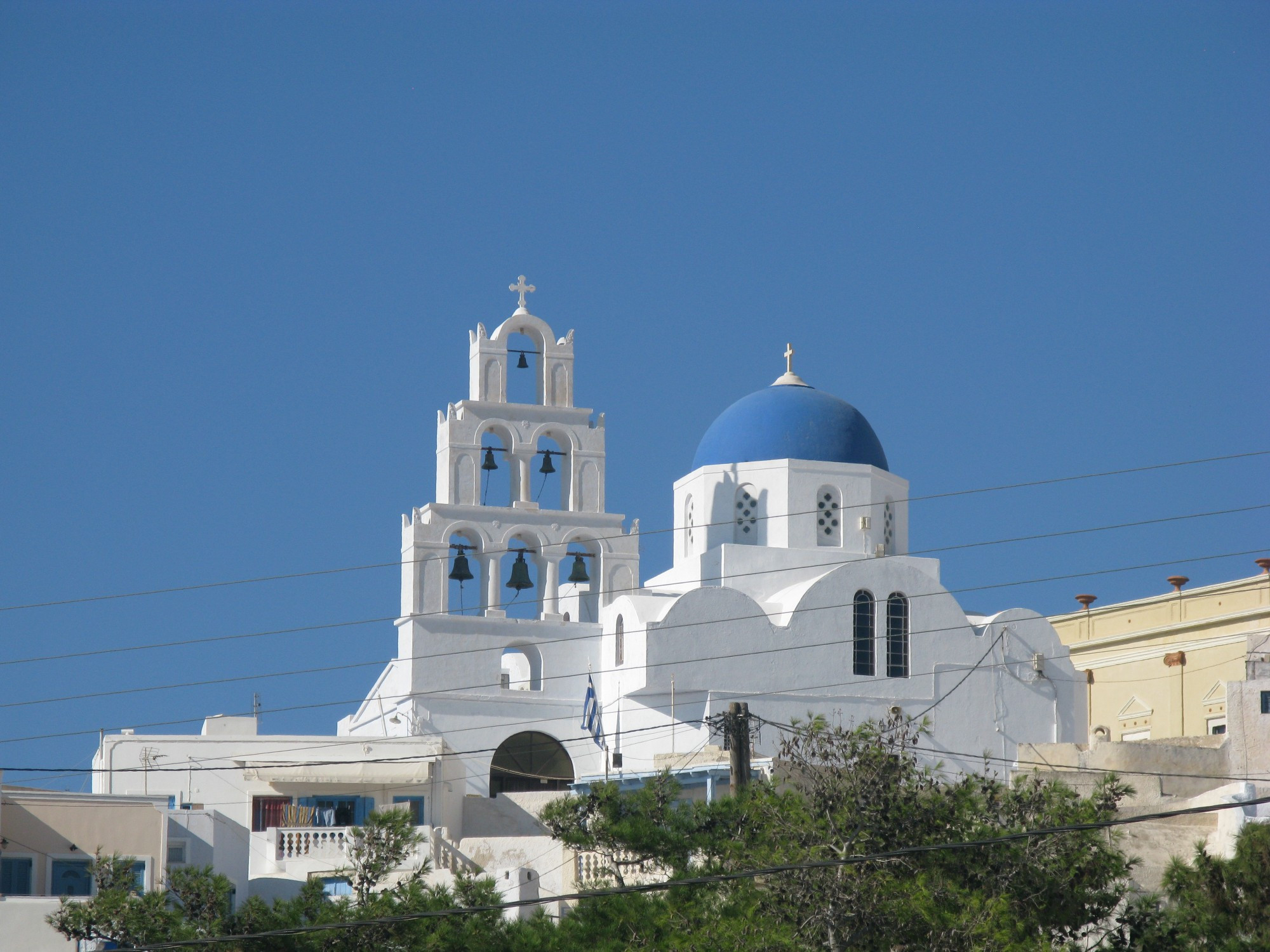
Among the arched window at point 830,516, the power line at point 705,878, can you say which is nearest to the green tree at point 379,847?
the power line at point 705,878

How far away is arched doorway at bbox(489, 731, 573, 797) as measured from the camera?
41938mm

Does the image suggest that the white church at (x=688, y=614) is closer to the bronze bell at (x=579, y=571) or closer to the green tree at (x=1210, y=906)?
the bronze bell at (x=579, y=571)

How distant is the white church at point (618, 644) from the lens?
130 ft

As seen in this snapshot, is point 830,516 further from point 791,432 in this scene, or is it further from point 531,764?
point 531,764

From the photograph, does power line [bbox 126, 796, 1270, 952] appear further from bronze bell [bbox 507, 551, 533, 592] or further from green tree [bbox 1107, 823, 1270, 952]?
bronze bell [bbox 507, 551, 533, 592]

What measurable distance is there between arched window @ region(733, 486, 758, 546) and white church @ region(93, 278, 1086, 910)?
0.05m

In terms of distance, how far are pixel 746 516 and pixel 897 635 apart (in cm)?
366

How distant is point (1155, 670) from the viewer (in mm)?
46344

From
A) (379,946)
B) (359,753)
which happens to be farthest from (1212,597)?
(379,946)

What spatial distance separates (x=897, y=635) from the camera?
43.6 meters

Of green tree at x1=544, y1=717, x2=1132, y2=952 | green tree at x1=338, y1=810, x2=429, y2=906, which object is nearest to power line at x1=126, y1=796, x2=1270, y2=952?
green tree at x1=544, y1=717, x2=1132, y2=952

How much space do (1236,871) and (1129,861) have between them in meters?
1.58

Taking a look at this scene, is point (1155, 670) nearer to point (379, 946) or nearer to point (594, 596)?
point (594, 596)

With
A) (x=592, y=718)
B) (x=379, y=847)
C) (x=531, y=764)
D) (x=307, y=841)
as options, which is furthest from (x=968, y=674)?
(x=379, y=847)
